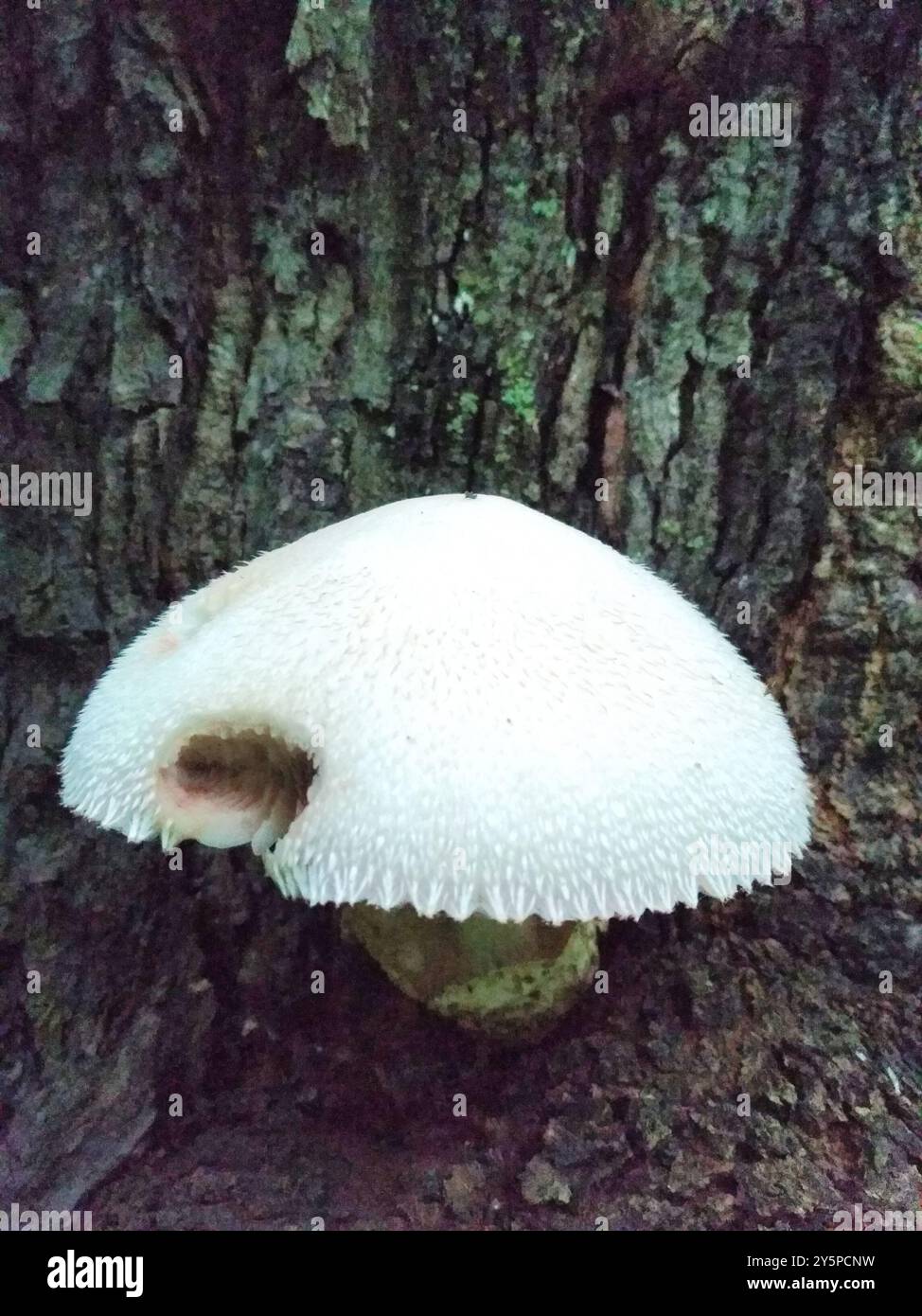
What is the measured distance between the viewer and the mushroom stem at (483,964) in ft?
6.05

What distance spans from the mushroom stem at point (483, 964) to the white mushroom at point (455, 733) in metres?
0.46

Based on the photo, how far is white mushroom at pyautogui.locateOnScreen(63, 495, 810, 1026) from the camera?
4.01 ft

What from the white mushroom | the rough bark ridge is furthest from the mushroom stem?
the white mushroom

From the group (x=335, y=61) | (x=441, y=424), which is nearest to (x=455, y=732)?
(x=441, y=424)

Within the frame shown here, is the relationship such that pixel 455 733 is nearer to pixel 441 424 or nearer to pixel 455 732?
pixel 455 732

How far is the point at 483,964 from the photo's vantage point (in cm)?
187

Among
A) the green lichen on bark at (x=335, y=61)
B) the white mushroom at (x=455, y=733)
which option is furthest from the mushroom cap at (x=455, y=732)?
the green lichen on bark at (x=335, y=61)

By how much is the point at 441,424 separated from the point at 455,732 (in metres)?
1.11

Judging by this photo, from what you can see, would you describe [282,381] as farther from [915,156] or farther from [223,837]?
[915,156]

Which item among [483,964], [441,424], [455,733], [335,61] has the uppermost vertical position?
[335,61]

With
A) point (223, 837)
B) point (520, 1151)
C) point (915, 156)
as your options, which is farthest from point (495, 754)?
point (915, 156)

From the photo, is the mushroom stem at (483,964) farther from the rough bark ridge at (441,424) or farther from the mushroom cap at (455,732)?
the mushroom cap at (455,732)
